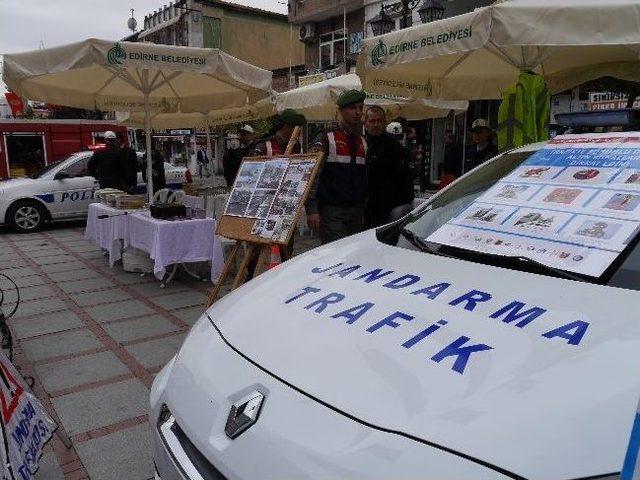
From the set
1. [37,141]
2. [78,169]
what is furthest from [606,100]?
[37,141]

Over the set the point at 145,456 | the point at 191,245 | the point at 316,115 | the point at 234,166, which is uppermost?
the point at 316,115

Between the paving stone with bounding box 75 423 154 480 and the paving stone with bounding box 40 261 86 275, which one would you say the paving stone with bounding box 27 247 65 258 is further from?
the paving stone with bounding box 75 423 154 480

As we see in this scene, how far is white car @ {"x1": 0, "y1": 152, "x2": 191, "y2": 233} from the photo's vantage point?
10.0 metres

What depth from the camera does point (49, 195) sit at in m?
10.3

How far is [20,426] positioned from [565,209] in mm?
2384

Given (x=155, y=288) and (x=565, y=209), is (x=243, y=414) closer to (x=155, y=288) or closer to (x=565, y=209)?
(x=565, y=209)

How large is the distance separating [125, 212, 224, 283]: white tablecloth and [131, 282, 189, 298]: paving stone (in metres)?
0.20

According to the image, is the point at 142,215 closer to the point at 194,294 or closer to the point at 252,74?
the point at 194,294

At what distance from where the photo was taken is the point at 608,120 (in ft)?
7.46

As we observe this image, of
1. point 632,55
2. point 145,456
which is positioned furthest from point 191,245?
point 632,55

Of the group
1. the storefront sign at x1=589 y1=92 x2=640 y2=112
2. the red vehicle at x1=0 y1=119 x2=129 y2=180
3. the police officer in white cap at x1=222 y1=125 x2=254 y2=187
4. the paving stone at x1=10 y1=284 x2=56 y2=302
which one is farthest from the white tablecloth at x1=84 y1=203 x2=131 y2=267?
the storefront sign at x1=589 y1=92 x2=640 y2=112

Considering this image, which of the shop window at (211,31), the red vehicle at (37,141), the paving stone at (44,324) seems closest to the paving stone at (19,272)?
the paving stone at (44,324)

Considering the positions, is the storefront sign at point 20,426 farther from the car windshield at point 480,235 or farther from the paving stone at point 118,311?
the paving stone at point 118,311

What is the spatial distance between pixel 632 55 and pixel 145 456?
581 centimetres
